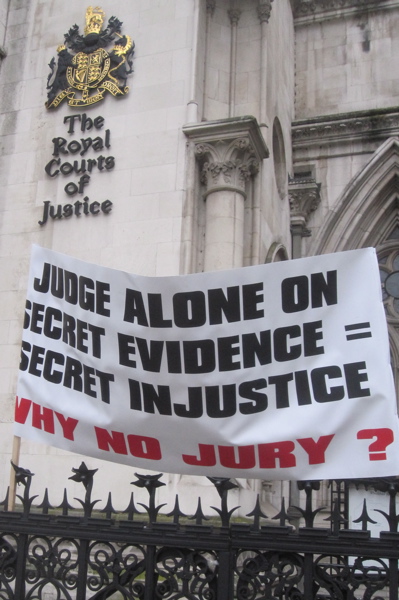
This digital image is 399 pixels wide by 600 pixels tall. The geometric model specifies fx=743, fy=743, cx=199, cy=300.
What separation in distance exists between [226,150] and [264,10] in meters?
3.03

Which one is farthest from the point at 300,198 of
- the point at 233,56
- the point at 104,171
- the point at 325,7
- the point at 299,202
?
the point at 104,171

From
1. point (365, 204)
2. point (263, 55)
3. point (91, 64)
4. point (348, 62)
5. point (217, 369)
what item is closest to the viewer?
point (217, 369)

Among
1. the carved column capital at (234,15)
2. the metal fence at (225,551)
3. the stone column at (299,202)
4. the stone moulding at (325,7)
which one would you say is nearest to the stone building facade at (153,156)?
the carved column capital at (234,15)

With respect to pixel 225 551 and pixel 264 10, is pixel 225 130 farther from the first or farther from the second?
pixel 225 551

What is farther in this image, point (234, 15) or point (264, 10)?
point (264, 10)

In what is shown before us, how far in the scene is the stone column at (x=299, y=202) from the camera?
14.0 m

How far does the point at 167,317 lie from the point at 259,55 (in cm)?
735

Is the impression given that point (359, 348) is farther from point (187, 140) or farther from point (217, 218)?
point (187, 140)

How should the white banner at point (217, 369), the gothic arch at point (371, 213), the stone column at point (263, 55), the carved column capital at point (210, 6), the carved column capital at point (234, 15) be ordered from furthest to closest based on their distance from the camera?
the gothic arch at point (371, 213) → the carved column capital at point (234, 15) → the carved column capital at point (210, 6) → the stone column at point (263, 55) → the white banner at point (217, 369)

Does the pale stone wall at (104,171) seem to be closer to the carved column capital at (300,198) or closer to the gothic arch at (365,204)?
the carved column capital at (300,198)

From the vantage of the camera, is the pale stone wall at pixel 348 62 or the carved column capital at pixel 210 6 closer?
the carved column capital at pixel 210 6

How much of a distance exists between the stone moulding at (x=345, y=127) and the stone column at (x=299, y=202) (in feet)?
3.64

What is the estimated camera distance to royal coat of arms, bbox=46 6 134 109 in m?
10.9

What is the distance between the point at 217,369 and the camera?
4859mm
